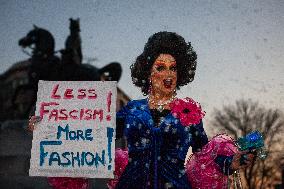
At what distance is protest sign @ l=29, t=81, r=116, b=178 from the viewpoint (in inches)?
110

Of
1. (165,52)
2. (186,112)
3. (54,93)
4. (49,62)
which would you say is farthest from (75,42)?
(186,112)

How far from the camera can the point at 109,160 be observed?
275cm

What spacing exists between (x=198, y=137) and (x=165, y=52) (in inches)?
25.4

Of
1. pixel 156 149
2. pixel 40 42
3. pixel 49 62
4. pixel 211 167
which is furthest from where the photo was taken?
pixel 49 62

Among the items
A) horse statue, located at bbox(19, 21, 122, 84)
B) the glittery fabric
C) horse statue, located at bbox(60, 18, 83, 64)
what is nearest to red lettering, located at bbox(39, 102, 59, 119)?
the glittery fabric

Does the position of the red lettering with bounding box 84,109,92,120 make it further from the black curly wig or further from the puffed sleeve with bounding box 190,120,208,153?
the puffed sleeve with bounding box 190,120,208,153

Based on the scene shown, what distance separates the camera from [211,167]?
276 centimetres

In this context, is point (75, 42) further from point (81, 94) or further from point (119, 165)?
point (119, 165)

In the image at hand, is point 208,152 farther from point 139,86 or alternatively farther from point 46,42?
point 46,42

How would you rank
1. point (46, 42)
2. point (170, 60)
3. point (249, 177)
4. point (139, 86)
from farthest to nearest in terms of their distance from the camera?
point (249, 177) < point (46, 42) < point (139, 86) < point (170, 60)

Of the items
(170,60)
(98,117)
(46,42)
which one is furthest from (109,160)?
(46,42)

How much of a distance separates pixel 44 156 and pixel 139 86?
2.84 feet

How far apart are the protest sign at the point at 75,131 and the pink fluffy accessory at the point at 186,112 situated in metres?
0.42

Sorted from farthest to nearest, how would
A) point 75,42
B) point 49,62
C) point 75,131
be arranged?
point 75,42, point 49,62, point 75,131
